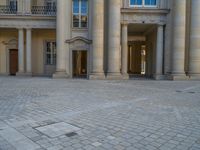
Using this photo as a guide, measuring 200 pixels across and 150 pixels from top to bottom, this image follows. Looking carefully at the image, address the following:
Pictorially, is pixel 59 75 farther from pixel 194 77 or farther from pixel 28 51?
pixel 194 77

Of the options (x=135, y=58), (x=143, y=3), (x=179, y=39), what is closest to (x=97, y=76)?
(x=179, y=39)

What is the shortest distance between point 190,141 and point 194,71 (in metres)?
15.7

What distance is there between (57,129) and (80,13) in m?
17.1

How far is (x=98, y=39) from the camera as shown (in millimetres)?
18188

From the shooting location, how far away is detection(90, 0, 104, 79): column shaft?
59.3 feet

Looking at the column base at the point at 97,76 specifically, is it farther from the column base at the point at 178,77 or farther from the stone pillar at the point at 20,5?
the stone pillar at the point at 20,5

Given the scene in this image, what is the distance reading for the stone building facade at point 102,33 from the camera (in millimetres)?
18047

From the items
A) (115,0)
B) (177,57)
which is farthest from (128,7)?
(177,57)

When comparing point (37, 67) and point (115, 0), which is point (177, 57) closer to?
point (115, 0)

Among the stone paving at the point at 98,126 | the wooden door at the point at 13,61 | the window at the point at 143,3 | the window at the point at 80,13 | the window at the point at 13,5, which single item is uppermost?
the window at the point at 13,5

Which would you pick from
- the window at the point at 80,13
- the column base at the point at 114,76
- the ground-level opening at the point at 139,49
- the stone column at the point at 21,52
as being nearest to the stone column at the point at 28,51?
the stone column at the point at 21,52

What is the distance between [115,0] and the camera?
701 inches

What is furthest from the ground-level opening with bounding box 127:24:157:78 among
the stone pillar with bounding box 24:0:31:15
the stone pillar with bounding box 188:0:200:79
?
the stone pillar with bounding box 24:0:31:15

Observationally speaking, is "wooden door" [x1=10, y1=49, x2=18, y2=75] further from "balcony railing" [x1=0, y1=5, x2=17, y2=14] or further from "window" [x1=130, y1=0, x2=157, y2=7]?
"window" [x1=130, y1=0, x2=157, y2=7]
